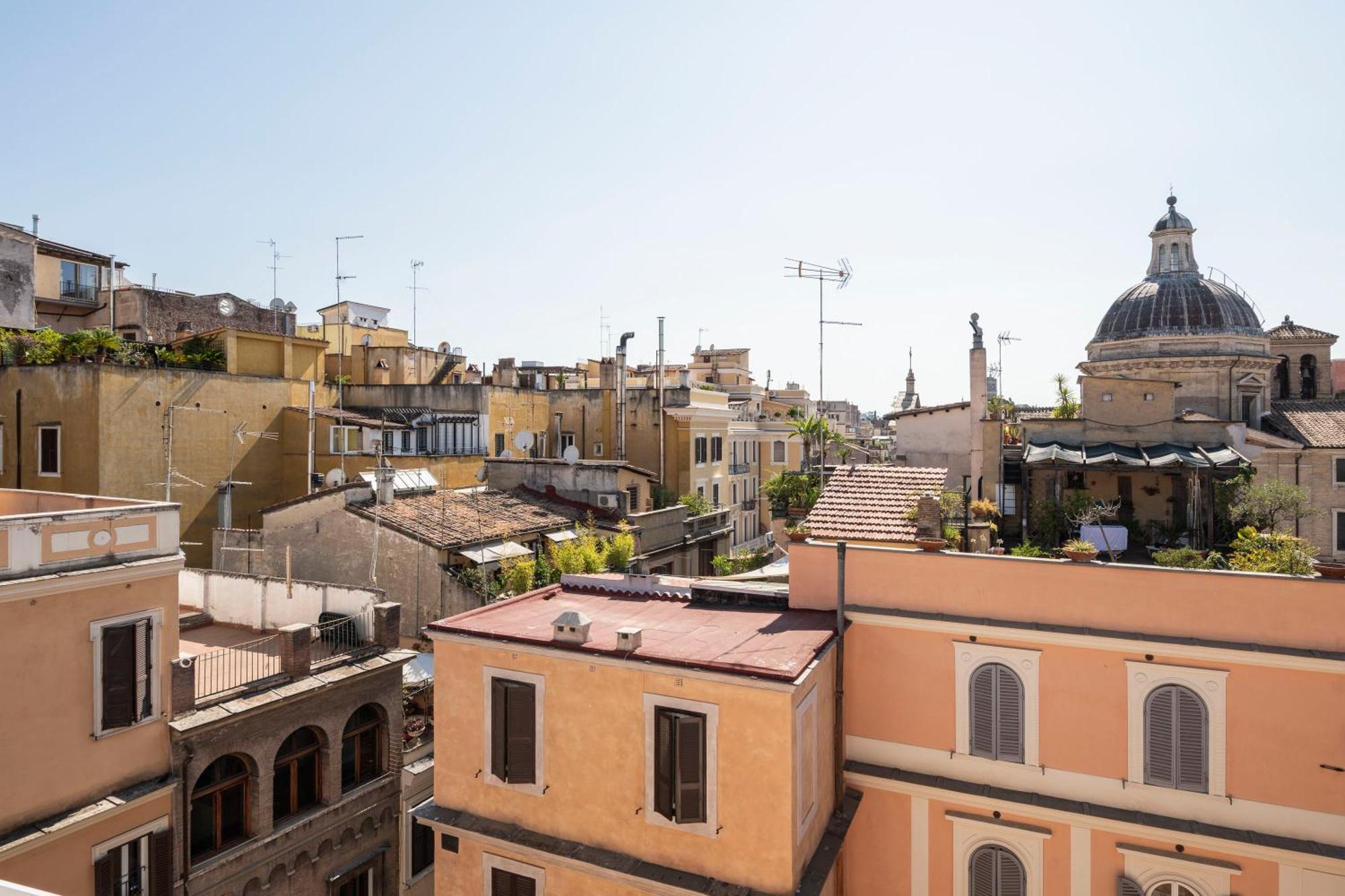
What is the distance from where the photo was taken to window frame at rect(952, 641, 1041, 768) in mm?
10570

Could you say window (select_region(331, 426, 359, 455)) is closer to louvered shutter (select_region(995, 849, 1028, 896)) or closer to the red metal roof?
the red metal roof

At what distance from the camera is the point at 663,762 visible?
995 cm

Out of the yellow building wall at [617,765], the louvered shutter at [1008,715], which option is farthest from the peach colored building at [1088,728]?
the yellow building wall at [617,765]

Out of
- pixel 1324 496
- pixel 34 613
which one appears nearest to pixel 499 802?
pixel 34 613

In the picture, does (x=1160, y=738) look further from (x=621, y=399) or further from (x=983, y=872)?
(x=621, y=399)

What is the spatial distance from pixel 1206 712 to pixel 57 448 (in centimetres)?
2767

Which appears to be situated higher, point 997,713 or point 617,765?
point 997,713

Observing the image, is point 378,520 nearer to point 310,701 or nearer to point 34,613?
point 310,701

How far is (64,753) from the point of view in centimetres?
1148

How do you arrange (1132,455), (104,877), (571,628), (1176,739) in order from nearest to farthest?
(1176,739), (571,628), (104,877), (1132,455)

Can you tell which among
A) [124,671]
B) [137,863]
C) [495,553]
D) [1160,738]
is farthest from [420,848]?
[1160,738]

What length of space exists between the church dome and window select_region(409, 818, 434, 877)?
3401 cm

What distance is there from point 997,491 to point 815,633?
14.8 meters

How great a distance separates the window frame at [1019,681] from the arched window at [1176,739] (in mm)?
1300
